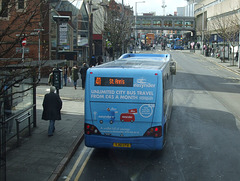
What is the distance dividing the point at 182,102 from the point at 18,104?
10977 mm

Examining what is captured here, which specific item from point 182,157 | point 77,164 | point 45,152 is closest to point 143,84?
point 182,157

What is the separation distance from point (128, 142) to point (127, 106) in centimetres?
96

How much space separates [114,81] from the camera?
362 inches

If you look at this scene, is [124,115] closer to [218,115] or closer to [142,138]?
[142,138]

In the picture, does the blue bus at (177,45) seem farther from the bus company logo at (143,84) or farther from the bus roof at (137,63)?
the bus company logo at (143,84)

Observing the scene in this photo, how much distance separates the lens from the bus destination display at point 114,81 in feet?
29.9

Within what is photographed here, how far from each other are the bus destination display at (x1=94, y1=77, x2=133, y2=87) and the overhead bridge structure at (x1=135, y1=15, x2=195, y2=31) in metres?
87.4

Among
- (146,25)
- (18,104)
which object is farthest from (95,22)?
(146,25)

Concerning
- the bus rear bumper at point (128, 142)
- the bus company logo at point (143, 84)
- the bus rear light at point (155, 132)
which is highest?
the bus company logo at point (143, 84)

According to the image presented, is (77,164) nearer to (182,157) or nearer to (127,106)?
(127,106)

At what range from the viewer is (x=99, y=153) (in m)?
10.4

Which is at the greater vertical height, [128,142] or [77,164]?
[128,142]

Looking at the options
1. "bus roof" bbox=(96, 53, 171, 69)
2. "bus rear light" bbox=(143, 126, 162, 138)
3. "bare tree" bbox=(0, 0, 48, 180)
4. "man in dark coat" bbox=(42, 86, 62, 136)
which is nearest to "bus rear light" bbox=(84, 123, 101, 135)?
"bus rear light" bbox=(143, 126, 162, 138)

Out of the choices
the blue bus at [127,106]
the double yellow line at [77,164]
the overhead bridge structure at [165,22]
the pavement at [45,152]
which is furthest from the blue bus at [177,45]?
the blue bus at [127,106]
